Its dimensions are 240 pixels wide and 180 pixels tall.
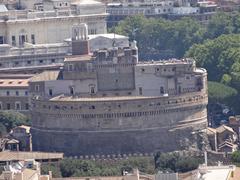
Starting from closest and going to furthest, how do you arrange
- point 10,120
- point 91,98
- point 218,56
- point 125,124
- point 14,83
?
point 125,124 < point 91,98 < point 10,120 < point 14,83 < point 218,56

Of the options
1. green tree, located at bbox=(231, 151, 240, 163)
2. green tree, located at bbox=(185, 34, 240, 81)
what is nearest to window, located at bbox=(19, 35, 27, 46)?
green tree, located at bbox=(185, 34, 240, 81)

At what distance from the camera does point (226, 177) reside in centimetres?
6912

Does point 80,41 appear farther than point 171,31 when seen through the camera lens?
No

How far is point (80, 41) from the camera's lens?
363 ft

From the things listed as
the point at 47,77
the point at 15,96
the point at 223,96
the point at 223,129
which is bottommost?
the point at 15,96

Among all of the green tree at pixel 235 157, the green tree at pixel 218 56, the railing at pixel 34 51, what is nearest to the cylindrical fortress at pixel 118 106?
the green tree at pixel 235 157

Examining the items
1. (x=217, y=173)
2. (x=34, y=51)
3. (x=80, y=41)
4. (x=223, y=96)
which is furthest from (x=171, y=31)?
(x=217, y=173)

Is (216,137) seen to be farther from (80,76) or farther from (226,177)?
(226,177)

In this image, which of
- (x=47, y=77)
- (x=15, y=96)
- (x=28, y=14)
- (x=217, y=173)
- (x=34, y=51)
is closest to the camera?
(x=217, y=173)

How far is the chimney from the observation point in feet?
→ 359

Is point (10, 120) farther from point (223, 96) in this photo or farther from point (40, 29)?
point (40, 29)

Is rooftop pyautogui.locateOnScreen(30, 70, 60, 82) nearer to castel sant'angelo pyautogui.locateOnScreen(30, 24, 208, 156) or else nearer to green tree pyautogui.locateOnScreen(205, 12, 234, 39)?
castel sant'angelo pyautogui.locateOnScreen(30, 24, 208, 156)

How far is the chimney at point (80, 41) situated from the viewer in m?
110

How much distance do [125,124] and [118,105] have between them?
1.24 m
